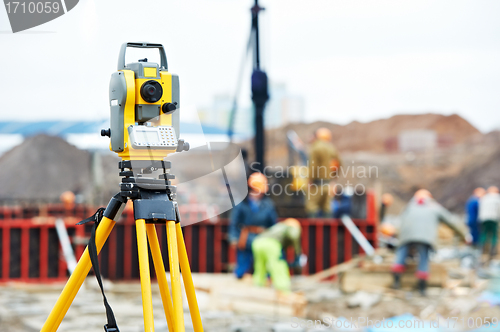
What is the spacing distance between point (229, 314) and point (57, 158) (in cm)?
2701

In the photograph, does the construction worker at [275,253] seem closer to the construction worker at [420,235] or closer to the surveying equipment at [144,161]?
the construction worker at [420,235]

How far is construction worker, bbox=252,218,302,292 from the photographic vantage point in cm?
718

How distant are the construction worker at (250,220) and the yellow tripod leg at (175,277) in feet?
17.6

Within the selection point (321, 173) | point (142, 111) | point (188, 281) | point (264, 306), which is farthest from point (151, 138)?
point (321, 173)

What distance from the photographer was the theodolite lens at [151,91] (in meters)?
2.81

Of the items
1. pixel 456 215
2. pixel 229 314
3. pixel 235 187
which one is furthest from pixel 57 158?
pixel 235 187

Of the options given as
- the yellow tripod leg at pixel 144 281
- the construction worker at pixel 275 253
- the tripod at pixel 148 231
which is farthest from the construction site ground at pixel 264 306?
the yellow tripod leg at pixel 144 281

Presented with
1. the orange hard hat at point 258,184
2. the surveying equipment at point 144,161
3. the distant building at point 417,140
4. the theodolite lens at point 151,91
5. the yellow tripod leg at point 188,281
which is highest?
the theodolite lens at point 151,91

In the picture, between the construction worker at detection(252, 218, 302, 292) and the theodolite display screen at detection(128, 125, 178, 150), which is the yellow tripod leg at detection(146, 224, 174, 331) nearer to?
the theodolite display screen at detection(128, 125, 178, 150)

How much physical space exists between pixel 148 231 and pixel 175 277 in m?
0.37

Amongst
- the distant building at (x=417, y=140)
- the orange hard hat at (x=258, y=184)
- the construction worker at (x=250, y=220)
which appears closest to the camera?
the construction worker at (x=250, y=220)

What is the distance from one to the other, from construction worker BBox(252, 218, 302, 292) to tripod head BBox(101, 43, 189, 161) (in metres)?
4.52

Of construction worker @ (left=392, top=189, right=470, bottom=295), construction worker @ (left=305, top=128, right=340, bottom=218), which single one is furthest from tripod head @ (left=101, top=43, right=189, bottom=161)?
construction worker @ (left=305, top=128, right=340, bottom=218)

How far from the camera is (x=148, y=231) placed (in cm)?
310
